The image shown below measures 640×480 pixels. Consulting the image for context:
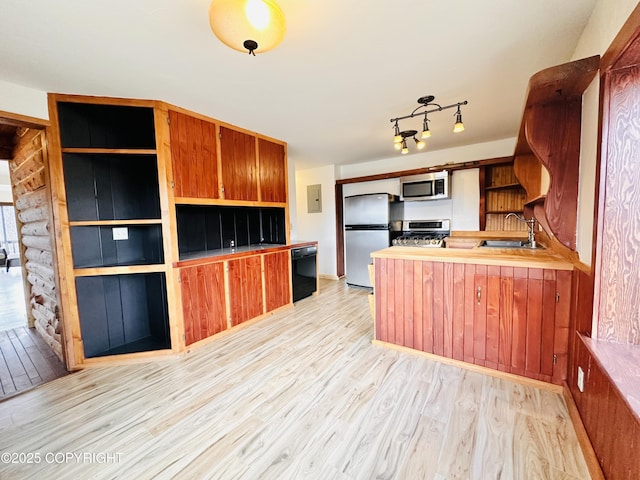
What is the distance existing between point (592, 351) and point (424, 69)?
6.66ft

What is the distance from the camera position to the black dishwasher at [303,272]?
3.93m

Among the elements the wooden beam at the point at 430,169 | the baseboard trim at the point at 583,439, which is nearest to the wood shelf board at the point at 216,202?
the wooden beam at the point at 430,169

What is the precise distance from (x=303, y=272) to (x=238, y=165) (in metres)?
1.84

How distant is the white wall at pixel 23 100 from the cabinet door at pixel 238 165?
1.42m

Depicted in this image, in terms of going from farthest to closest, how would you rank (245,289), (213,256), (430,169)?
(430,169), (245,289), (213,256)

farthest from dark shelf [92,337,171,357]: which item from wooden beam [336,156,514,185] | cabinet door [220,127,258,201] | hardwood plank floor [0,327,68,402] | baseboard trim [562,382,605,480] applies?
wooden beam [336,156,514,185]

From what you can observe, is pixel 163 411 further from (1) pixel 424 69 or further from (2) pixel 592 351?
(1) pixel 424 69

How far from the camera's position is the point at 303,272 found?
4.11m

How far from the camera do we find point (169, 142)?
248cm

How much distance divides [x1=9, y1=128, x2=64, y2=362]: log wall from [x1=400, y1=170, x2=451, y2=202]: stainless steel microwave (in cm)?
439

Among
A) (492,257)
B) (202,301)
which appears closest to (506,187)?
(492,257)

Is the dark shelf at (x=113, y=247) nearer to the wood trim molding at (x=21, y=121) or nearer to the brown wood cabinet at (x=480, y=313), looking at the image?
the wood trim molding at (x=21, y=121)

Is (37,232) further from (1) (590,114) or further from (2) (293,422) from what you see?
(1) (590,114)

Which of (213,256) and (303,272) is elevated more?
(213,256)
